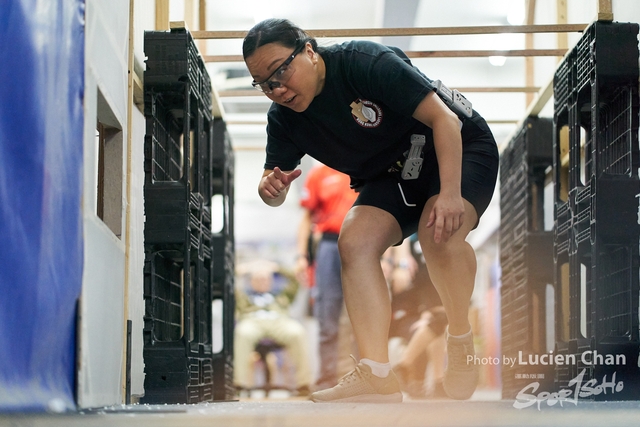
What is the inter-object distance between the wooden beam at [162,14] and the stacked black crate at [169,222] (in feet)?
0.51

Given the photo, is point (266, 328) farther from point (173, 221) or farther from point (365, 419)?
point (365, 419)

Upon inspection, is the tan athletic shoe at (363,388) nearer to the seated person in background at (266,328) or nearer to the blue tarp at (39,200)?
the blue tarp at (39,200)

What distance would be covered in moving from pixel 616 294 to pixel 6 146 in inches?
71.0

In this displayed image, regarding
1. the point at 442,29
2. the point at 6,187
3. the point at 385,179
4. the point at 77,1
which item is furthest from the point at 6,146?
the point at 442,29

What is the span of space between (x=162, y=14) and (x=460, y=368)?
160 cm

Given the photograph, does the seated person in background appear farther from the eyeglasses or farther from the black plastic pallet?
the eyeglasses

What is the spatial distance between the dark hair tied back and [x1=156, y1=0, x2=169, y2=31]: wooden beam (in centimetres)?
96

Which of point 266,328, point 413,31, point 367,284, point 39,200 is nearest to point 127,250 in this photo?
point 367,284

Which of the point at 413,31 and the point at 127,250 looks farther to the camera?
the point at 413,31

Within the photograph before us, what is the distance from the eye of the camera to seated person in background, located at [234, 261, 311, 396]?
20.1 feet

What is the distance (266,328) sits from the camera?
6.30m

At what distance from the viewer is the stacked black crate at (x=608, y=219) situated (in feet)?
7.71

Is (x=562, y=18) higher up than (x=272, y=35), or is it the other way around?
(x=562, y=18)

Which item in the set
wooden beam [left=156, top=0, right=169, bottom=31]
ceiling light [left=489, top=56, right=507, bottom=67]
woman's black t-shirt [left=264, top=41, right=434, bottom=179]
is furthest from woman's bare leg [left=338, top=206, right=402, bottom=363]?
ceiling light [left=489, top=56, right=507, bottom=67]
